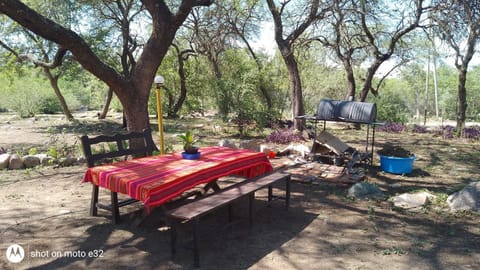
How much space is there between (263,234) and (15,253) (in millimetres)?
2433

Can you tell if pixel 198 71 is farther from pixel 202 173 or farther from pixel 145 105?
pixel 202 173

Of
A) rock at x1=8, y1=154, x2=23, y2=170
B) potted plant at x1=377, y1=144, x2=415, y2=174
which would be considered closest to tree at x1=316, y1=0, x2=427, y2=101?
potted plant at x1=377, y1=144, x2=415, y2=174

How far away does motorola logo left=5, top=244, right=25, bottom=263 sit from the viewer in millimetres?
3127

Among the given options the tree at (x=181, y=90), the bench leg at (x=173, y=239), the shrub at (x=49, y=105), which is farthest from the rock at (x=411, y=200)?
the shrub at (x=49, y=105)

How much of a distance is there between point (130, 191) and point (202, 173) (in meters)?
0.79

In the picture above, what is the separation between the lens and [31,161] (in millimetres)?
6730

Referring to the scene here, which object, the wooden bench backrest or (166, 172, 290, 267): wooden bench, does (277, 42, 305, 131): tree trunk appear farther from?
(166, 172, 290, 267): wooden bench

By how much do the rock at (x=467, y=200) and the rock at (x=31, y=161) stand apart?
717 cm

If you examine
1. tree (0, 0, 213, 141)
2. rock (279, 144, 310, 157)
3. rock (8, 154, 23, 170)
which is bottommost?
rock (8, 154, 23, 170)

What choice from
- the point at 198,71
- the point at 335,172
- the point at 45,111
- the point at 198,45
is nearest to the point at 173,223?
the point at 335,172

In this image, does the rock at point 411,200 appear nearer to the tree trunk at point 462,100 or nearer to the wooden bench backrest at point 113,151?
the wooden bench backrest at point 113,151

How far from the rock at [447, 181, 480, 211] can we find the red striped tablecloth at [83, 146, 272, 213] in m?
2.60

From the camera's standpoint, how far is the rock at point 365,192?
16.1 ft

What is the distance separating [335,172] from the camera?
609 centimetres
